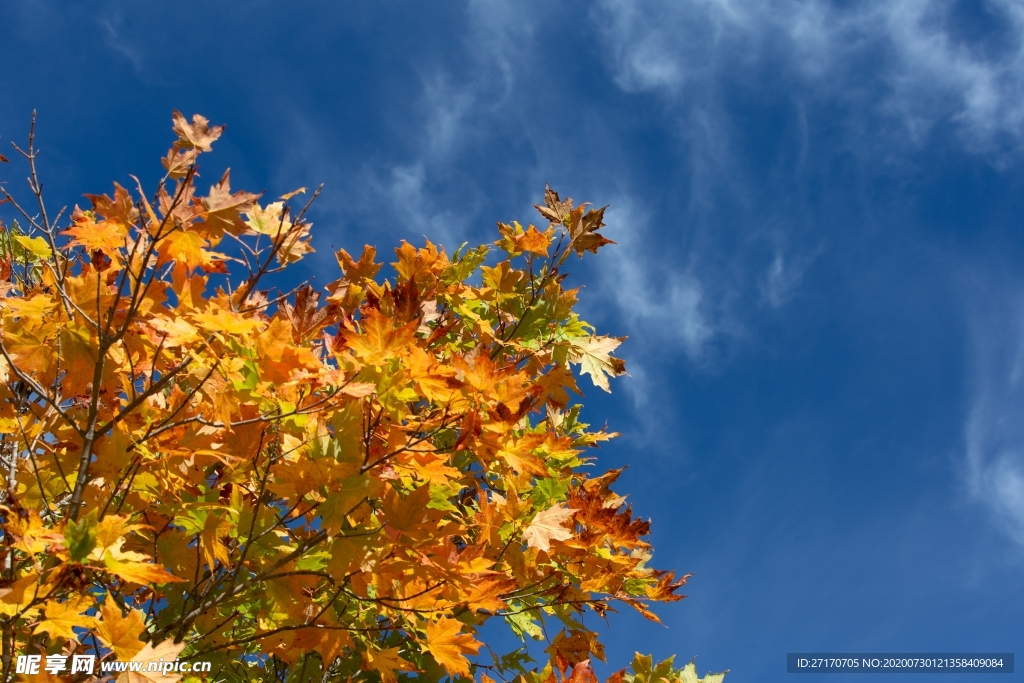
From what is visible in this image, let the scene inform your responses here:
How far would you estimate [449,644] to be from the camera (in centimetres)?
248

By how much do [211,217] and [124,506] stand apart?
1117 mm

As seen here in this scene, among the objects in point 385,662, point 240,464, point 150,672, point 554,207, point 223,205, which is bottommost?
point 150,672

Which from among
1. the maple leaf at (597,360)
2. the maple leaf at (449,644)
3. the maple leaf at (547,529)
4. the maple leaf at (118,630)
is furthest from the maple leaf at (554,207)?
the maple leaf at (118,630)

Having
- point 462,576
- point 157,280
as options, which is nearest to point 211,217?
point 157,280

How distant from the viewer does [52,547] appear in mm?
1714

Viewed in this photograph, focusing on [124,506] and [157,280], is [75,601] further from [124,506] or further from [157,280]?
[157,280]

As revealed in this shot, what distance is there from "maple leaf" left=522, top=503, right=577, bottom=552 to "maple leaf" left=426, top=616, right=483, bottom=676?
0.44 metres

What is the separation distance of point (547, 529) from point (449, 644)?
58cm

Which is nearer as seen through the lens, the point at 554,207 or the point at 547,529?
the point at 547,529

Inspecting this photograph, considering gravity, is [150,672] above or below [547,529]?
below

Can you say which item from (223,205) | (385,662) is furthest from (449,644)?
(223,205)

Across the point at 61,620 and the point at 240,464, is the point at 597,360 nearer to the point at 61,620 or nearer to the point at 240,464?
the point at 240,464

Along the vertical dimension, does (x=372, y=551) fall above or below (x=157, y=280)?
below

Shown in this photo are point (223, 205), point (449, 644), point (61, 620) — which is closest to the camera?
point (61, 620)
